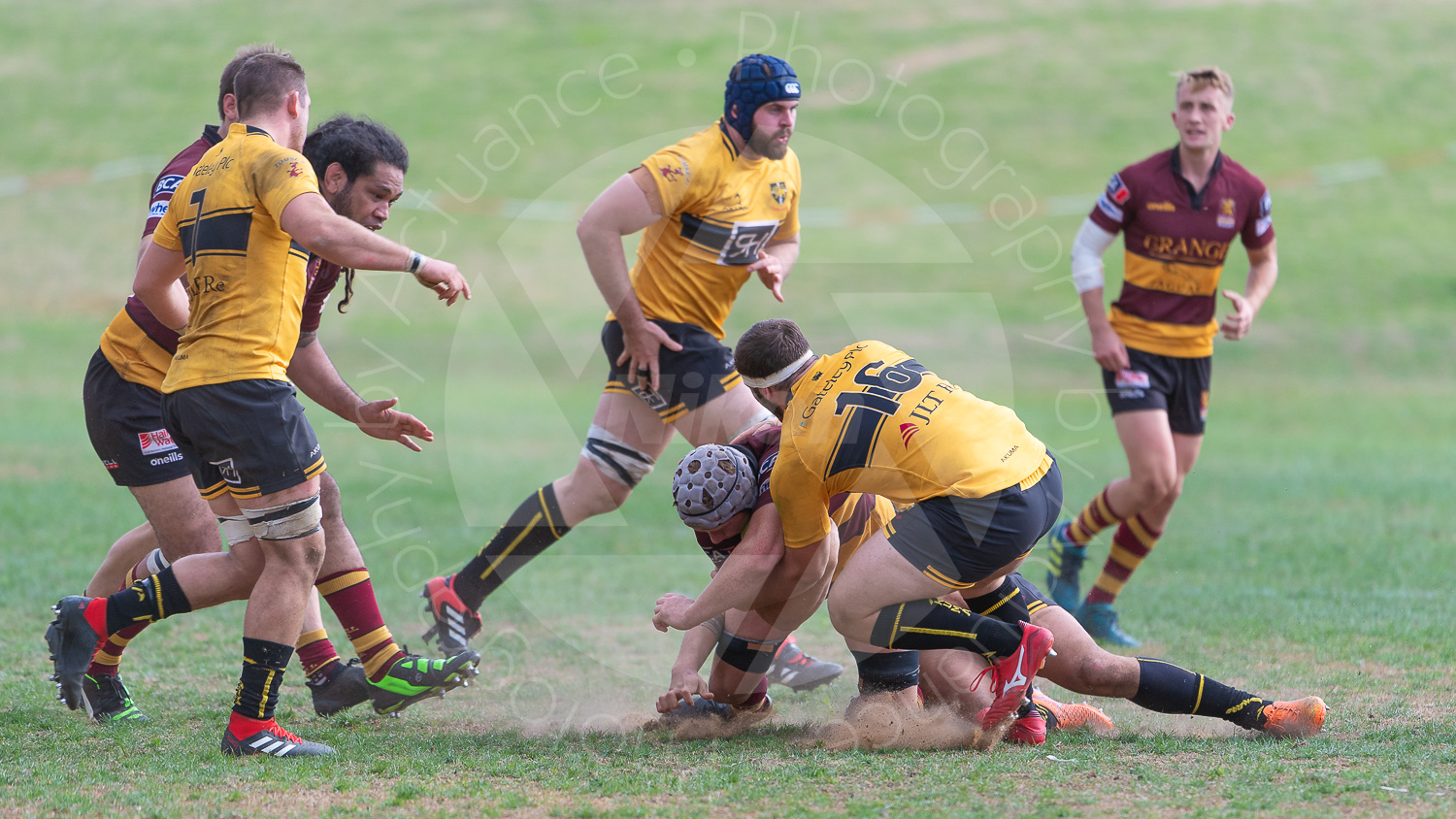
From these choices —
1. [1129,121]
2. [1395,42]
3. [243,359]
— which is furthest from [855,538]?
[1395,42]

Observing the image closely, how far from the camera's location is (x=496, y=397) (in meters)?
16.4

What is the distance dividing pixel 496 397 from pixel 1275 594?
11433 mm

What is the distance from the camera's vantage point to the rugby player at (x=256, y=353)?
3.82 m

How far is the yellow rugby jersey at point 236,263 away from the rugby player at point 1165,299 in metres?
4.01

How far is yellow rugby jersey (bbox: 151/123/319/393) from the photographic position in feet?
12.7

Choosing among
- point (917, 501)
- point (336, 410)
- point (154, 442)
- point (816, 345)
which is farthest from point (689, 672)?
point (816, 345)

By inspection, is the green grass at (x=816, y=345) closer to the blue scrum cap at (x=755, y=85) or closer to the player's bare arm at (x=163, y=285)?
the player's bare arm at (x=163, y=285)

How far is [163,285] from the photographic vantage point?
4.27m

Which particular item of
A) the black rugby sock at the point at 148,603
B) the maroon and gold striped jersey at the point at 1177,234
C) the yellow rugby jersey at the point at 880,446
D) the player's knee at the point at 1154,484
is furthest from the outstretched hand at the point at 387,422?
the maroon and gold striped jersey at the point at 1177,234

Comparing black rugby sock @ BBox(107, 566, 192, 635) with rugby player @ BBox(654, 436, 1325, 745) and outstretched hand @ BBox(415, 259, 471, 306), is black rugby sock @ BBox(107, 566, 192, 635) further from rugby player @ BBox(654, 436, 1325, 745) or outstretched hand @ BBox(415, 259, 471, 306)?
rugby player @ BBox(654, 436, 1325, 745)

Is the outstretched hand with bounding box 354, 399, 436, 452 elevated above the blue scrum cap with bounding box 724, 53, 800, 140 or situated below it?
below

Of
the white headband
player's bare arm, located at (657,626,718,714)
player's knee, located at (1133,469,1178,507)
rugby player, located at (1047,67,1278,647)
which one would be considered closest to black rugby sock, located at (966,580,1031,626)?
player's bare arm, located at (657,626,718,714)

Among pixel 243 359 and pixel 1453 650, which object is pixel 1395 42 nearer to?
pixel 1453 650

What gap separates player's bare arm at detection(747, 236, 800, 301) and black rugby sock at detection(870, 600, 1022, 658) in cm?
163
